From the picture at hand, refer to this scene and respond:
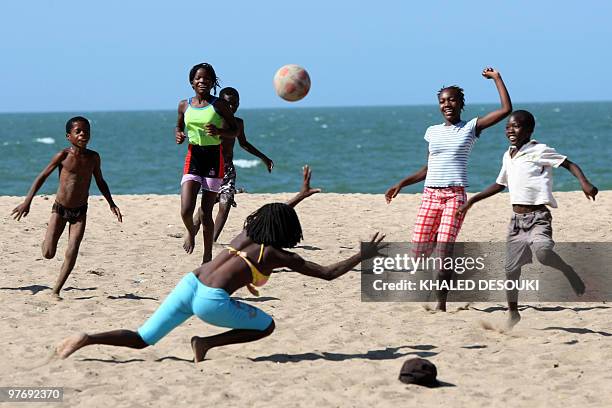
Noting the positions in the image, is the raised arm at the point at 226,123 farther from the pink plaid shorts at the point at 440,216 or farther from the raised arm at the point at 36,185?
the pink plaid shorts at the point at 440,216

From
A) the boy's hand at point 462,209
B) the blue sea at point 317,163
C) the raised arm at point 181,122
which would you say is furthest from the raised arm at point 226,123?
the blue sea at point 317,163

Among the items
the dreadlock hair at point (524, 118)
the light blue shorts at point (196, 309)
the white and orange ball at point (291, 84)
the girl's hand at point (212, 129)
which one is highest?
the white and orange ball at point (291, 84)

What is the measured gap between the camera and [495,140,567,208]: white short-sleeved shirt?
270 inches

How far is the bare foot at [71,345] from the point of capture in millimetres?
5965

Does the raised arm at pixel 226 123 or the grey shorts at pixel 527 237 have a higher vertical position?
→ the raised arm at pixel 226 123

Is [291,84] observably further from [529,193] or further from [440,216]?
[529,193]

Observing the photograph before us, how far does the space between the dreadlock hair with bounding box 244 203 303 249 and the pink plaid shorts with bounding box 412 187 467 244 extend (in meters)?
1.87

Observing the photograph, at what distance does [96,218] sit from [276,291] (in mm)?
5960

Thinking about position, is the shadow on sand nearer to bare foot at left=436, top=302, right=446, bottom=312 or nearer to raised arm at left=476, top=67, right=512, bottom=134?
bare foot at left=436, top=302, right=446, bottom=312

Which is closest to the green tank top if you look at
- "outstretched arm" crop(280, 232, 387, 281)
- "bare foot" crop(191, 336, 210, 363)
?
"bare foot" crop(191, 336, 210, 363)

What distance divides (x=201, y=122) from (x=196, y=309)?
327 centimetres

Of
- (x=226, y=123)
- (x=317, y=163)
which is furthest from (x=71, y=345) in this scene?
(x=317, y=163)

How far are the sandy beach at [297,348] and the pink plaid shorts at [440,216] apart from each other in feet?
2.13

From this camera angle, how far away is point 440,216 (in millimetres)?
7633
